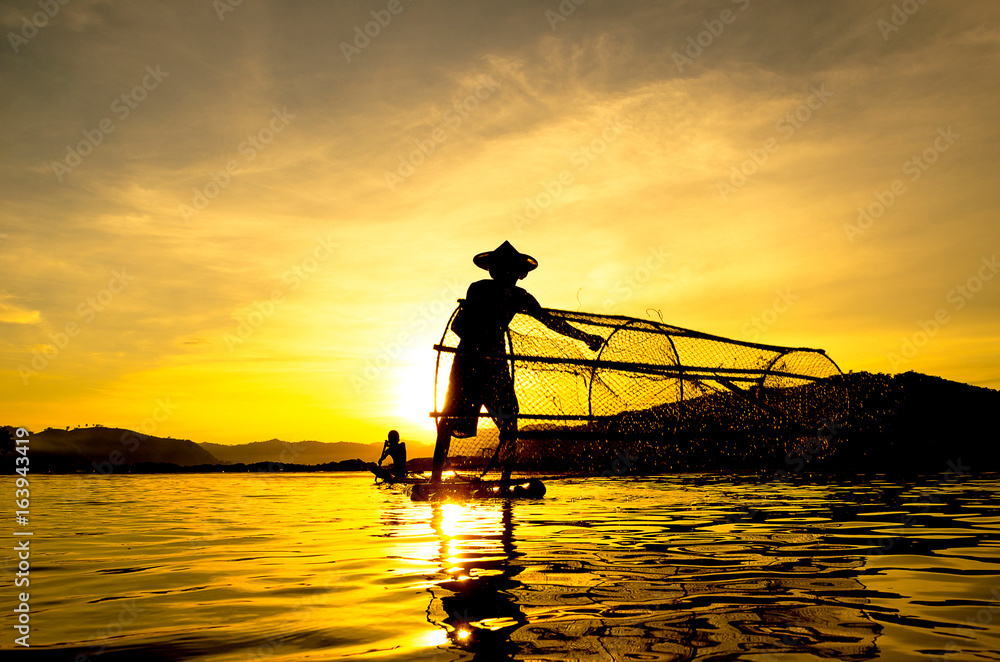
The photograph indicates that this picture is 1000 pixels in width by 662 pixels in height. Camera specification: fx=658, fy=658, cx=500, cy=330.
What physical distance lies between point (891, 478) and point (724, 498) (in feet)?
20.9

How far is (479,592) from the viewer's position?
12.4 feet

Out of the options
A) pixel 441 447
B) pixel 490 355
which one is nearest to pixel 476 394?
pixel 490 355

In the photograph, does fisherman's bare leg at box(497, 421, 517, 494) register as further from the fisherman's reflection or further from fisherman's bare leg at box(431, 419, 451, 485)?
the fisherman's reflection

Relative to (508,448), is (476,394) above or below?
above

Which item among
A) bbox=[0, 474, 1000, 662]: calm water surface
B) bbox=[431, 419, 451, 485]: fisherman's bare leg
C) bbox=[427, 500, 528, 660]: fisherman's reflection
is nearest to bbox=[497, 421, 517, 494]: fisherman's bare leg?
bbox=[431, 419, 451, 485]: fisherman's bare leg

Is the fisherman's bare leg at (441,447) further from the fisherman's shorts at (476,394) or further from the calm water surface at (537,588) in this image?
the calm water surface at (537,588)

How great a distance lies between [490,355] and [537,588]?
649cm

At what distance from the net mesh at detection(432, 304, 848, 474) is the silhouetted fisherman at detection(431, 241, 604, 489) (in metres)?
0.16

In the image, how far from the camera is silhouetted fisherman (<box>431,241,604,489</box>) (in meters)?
10.2

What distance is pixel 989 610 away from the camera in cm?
319

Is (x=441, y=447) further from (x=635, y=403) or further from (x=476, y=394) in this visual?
(x=635, y=403)

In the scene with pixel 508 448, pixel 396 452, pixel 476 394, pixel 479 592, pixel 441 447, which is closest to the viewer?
pixel 479 592

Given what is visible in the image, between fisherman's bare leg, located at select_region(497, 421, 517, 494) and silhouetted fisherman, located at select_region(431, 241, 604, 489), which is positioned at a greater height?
silhouetted fisherman, located at select_region(431, 241, 604, 489)

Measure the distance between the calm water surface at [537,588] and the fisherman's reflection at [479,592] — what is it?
2 centimetres
